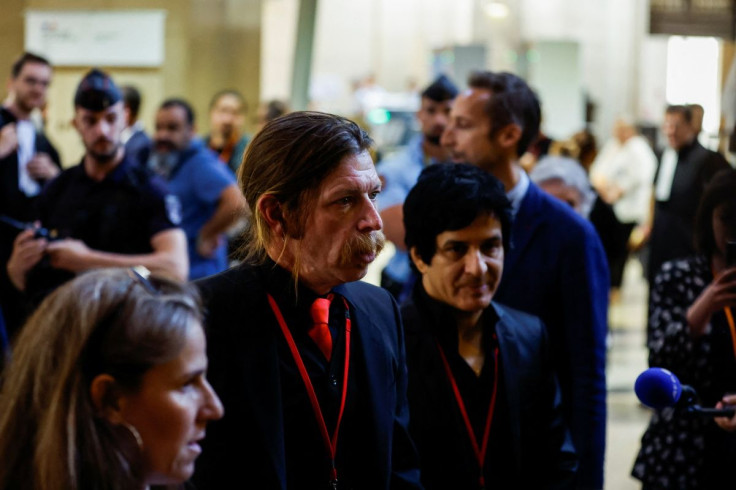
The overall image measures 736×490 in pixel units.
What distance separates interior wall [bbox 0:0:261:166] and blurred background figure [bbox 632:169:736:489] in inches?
229

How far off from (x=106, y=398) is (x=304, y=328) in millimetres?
656

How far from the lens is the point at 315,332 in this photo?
2467 millimetres

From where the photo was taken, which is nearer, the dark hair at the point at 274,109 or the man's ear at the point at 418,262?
the man's ear at the point at 418,262

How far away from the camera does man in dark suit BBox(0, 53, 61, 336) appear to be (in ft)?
18.4

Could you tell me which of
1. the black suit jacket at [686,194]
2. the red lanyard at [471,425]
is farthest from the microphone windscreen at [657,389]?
the black suit jacket at [686,194]

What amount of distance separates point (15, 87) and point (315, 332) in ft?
14.5

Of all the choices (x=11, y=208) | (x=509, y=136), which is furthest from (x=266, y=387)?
(x=11, y=208)

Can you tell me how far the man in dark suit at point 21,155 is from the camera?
18.4 feet

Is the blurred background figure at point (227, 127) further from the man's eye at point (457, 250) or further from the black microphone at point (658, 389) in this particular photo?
the black microphone at point (658, 389)

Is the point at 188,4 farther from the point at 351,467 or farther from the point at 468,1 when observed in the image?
the point at 468,1

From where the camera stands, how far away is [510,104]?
4.07 metres

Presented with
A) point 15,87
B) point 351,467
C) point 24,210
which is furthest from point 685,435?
point 15,87

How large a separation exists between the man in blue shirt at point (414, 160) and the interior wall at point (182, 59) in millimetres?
3356

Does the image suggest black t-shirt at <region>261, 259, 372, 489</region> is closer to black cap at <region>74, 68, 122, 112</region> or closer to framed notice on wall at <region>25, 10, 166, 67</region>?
black cap at <region>74, 68, 122, 112</region>
